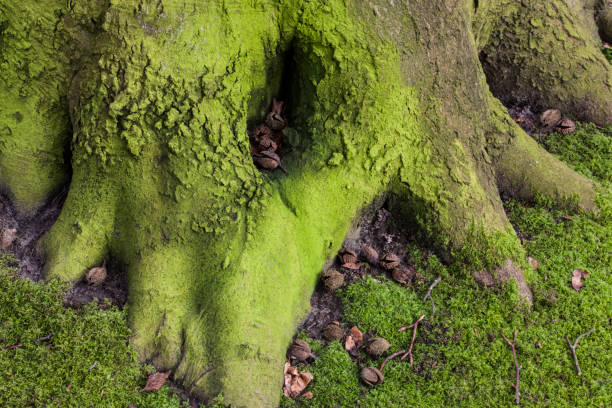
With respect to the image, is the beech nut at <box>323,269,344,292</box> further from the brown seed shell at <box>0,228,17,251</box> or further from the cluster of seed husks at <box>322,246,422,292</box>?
the brown seed shell at <box>0,228,17,251</box>

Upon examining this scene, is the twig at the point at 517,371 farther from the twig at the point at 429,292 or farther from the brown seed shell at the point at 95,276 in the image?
the brown seed shell at the point at 95,276

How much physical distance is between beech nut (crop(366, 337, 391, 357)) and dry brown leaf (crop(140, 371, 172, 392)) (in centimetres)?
116

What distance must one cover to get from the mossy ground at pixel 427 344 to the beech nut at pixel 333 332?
0.04 metres

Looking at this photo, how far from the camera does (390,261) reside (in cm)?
310

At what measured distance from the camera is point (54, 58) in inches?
101

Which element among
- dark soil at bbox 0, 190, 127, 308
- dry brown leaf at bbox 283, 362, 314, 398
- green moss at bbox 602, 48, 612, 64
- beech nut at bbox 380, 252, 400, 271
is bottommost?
dry brown leaf at bbox 283, 362, 314, 398

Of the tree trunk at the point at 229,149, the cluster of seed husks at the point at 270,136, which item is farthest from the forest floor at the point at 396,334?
the cluster of seed husks at the point at 270,136

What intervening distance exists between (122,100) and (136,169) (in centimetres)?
38

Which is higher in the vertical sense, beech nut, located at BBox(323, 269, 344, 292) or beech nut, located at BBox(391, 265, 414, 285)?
beech nut, located at BBox(391, 265, 414, 285)

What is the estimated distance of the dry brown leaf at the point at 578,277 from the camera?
311 cm

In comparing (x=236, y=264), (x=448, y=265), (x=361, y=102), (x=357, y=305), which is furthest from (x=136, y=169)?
(x=448, y=265)

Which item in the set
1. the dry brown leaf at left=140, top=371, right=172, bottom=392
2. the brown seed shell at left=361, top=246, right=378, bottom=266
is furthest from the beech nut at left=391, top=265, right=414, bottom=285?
the dry brown leaf at left=140, top=371, right=172, bottom=392

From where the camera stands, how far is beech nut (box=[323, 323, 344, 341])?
2.74 meters

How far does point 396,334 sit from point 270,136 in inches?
58.9
